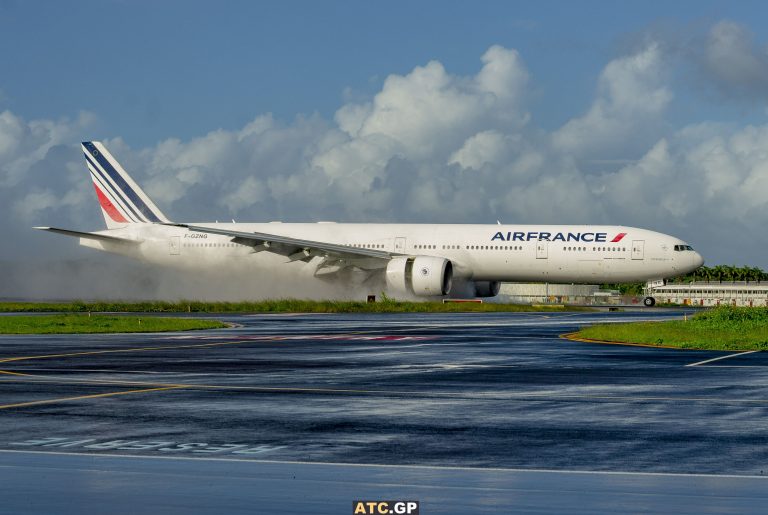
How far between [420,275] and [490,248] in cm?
598

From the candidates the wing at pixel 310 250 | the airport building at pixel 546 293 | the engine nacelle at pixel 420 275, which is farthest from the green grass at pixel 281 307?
the airport building at pixel 546 293

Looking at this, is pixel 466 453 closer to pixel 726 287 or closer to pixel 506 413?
pixel 506 413

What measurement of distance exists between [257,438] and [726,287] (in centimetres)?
16609

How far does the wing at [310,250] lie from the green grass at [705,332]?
32.9m

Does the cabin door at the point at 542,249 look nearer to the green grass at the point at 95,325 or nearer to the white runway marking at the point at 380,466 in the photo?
the green grass at the point at 95,325

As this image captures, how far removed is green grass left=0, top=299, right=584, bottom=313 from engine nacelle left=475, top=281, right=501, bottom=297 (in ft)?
16.5

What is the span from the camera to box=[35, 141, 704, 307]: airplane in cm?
7412

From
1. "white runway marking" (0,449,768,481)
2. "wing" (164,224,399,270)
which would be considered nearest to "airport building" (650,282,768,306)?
"wing" (164,224,399,270)

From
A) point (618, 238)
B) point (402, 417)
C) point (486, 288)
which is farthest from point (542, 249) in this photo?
point (402, 417)

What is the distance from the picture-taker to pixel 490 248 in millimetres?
76562

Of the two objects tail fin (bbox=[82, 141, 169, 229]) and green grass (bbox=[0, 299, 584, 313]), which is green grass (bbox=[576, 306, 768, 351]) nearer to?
green grass (bbox=[0, 299, 584, 313])

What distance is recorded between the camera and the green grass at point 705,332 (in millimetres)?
36781

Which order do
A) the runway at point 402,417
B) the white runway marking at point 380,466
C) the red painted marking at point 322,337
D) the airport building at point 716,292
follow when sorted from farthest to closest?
the airport building at point 716,292 → the red painted marking at point 322,337 → the runway at point 402,417 → the white runway marking at point 380,466

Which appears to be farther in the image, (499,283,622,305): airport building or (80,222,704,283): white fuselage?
(499,283,622,305): airport building
